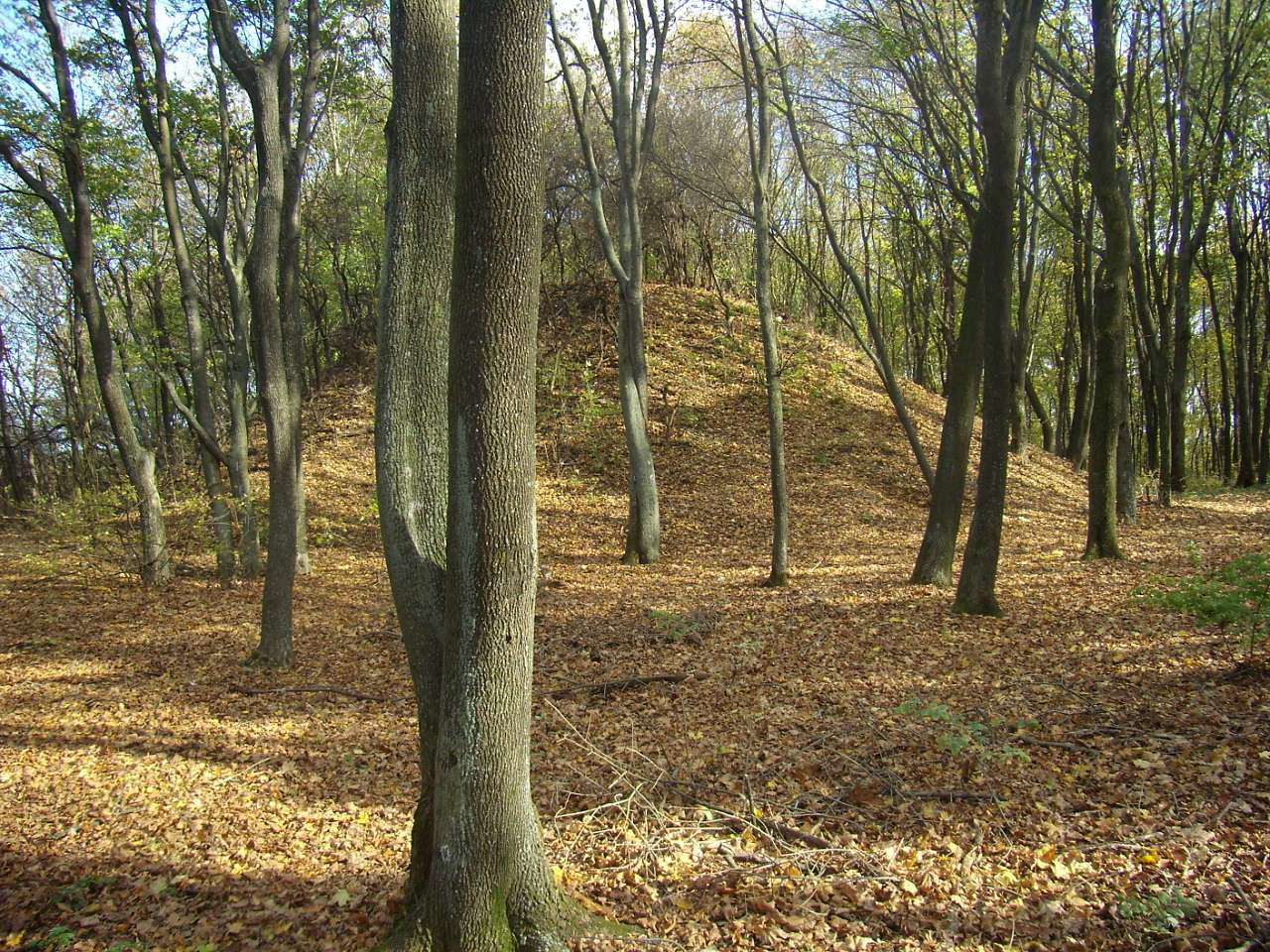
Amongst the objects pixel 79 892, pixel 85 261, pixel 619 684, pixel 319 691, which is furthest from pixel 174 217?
pixel 79 892

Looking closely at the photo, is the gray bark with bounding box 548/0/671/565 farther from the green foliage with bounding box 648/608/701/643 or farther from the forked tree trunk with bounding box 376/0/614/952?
the forked tree trunk with bounding box 376/0/614/952

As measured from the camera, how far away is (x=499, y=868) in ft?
12.3

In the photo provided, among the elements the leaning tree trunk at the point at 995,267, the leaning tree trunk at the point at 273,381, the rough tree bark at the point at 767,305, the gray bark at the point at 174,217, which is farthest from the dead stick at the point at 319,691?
the leaning tree trunk at the point at 995,267

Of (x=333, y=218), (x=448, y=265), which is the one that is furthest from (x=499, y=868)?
(x=333, y=218)

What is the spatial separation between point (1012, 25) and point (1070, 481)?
1388 centimetres

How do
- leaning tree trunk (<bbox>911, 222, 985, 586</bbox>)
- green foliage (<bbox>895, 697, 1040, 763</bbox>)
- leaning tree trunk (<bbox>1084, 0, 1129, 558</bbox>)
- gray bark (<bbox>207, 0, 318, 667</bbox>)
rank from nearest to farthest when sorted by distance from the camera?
1. green foliage (<bbox>895, 697, 1040, 763</bbox>)
2. gray bark (<bbox>207, 0, 318, 667</bbox>)
3. leaning tree trunk (<bbox>911, 222, 985, 586</bbox>)
4. leaning tree trunk (<bbox>1084, 0, 1129, 558</bbox>)

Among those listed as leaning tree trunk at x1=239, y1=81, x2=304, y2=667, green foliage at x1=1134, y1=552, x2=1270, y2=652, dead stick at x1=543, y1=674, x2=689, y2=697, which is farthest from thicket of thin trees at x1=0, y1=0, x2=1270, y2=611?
dead stick at x1=543, y1=674, x2=689, y2=697

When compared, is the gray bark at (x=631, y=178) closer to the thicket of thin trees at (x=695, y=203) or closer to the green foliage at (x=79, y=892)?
the thicket of thin trees at (x=695, y=203)

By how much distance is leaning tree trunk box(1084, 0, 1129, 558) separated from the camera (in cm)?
1093

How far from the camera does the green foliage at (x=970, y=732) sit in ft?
17.7

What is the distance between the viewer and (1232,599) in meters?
6.33

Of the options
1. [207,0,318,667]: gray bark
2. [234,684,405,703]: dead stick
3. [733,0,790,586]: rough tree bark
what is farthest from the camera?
[733,0,790,586]: rough tree bark

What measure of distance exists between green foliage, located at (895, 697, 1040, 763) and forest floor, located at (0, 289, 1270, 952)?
0.09 ft

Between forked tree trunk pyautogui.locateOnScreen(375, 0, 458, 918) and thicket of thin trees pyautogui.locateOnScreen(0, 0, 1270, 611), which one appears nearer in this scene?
forked tree trunk pyautogui.locateOnScreen(375, 0, 458, 918)
